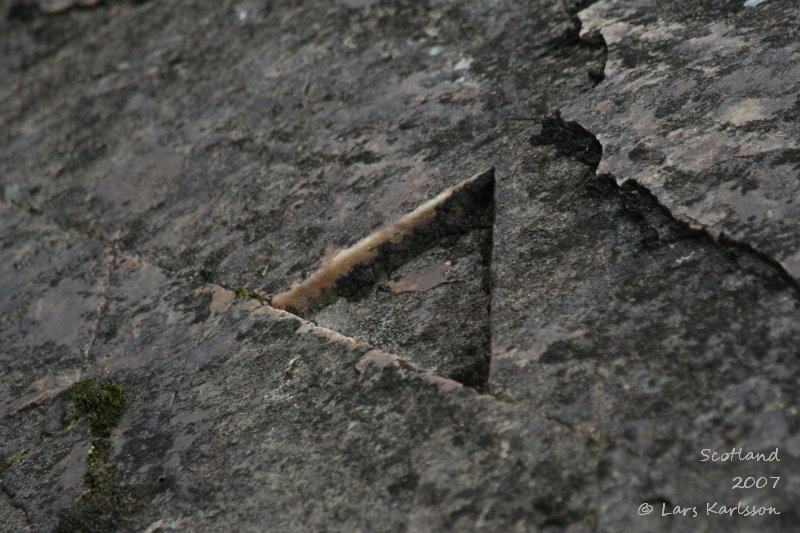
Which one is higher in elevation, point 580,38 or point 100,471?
point 580,38

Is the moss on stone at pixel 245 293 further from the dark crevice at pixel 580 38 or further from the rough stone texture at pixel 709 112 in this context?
the dark crevice at pixel 580 38

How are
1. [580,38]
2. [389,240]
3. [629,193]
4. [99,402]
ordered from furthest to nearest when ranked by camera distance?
[580,38] < [389,240] < [99,402] < [629,193]

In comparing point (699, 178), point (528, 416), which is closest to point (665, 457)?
point (528, 416)

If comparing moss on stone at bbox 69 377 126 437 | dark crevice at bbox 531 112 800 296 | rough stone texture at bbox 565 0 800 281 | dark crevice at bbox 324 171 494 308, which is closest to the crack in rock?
dark crevice at bbox 324 171 494 308

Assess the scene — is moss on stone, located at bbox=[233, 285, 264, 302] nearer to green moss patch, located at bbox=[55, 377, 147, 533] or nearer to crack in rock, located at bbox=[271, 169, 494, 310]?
crack in rock, located at bbox=[271, 169, 494, 310]

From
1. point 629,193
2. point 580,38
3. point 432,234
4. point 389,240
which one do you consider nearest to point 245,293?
point 389,240

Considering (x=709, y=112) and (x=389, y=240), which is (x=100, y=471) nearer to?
(x=389, y=240)

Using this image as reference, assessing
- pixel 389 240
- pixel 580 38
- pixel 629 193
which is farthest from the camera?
pixel 580 38

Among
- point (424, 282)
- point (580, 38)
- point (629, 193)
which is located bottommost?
point (424, 282)

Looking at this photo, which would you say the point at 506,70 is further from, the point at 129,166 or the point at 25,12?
the point at 25,12
